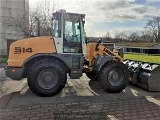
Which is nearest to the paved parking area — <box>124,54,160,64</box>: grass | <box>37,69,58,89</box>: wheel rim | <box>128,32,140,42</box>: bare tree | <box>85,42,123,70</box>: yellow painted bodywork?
<box>37,69,58,89</box>: wheel rim

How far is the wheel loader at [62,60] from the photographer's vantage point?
582 cm

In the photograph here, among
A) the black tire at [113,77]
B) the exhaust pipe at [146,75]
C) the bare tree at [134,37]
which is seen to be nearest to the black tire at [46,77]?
the black tire at [113,77]

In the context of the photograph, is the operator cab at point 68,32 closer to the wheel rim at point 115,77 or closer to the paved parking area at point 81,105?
the wheel rim at point 115,77

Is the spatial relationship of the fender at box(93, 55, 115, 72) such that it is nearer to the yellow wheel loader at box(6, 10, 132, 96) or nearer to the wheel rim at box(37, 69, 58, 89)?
the yellow wheel loader at box(6, 10, 132, 96)

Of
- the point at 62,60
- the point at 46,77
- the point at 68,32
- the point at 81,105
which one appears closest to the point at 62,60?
the point at 62,60

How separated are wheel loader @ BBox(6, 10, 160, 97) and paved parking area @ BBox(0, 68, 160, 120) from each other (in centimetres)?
39

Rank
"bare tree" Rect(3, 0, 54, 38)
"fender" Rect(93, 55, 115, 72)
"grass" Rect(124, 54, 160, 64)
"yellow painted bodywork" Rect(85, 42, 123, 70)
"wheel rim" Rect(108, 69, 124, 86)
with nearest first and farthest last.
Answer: "fender" Rect(93, 55, 115, 72) → "wheel rim" Rect(108, 69, 124, 86) → "yellow painted bodywork" Rect(85, 42, 123, 70) → "grass" Rect(124, 54, 160, 64) → "bare tree" Rect(3, 0, 54, 38)

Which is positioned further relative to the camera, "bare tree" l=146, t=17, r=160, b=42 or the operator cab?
"bare tree" l=146, t=17, r=160, b=42

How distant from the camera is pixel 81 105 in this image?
16.7ft

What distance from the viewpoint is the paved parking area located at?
441 cm

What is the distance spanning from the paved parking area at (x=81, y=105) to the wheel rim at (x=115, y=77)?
0.39 meters

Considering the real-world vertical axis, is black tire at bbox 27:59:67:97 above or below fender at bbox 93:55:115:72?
below

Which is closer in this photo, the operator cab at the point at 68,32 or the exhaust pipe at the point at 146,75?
the operator cab at the point at 68,32

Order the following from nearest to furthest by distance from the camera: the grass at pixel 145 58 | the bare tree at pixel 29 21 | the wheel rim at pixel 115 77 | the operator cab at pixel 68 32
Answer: the operator cab at pixel 68 32 < the wheel rim at pixel 115 77 < the grass at pixel 145 58 < the bare tree at pixel 29 21
